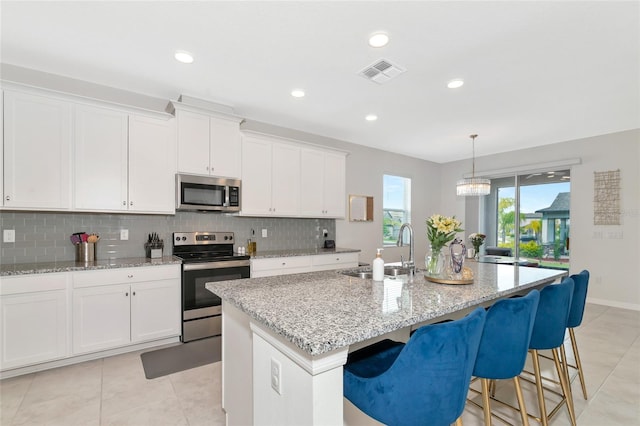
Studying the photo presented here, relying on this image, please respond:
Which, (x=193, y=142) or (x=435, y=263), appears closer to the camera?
(x=435, y=263)

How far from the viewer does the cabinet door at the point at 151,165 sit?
3086 millimetres

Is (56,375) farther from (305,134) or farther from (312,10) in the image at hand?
(305,134)

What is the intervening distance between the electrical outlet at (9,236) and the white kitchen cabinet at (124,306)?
734 millimetres

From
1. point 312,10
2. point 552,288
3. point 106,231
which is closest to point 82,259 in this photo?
point 106,231

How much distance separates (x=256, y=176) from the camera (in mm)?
3910

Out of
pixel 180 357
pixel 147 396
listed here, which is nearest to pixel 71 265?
pixel 180 357

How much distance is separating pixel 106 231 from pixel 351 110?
10.1 feet

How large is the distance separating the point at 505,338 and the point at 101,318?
3120 millimetres

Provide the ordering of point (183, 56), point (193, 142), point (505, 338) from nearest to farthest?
point (505, 338), point (183, 56), point (193, 142)

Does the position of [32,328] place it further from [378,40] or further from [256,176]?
[378,40]

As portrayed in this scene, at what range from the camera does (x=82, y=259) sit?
9.70ft

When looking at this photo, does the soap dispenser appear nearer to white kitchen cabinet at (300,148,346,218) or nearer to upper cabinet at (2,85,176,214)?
upper cabinet at (2,85,176,214)

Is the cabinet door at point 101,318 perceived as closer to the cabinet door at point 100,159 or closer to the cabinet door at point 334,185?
the cabinet door at point 100,159

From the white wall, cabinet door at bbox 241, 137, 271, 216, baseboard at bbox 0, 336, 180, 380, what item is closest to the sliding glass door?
the white wall
